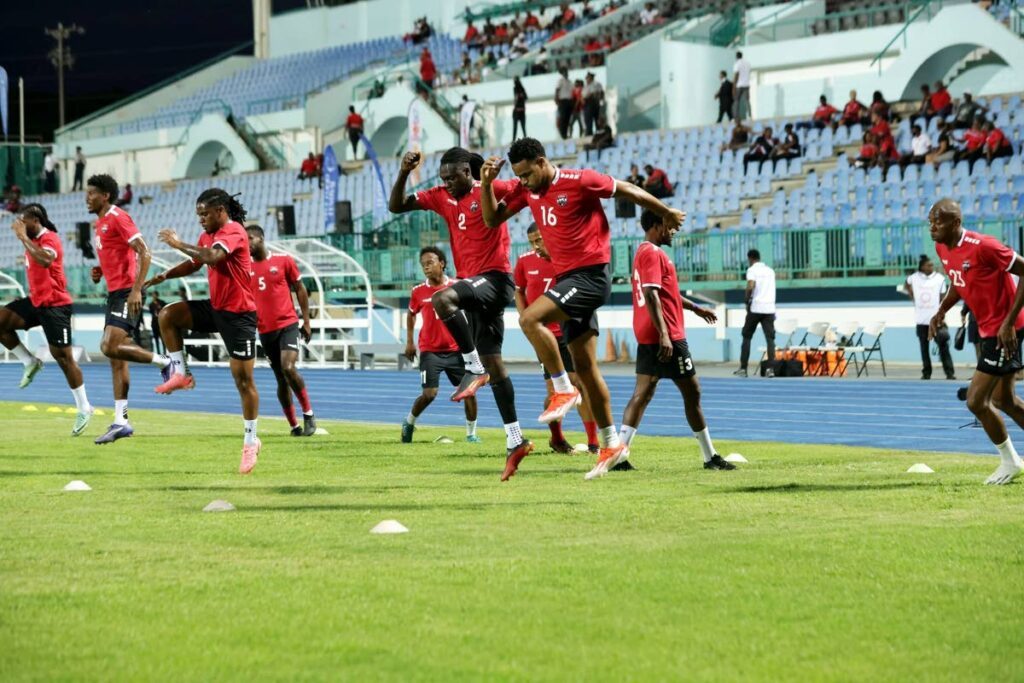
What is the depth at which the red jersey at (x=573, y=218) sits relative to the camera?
10.2 meters

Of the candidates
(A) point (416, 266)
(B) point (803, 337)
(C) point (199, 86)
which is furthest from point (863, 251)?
(C) point (199, 86)

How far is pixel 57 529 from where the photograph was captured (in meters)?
7.88

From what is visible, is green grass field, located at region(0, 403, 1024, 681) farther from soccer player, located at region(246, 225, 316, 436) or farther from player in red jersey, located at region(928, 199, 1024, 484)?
soccer player, located at region(246, 225, 316, 436)

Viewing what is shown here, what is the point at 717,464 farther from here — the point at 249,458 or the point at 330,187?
the point at 330,187

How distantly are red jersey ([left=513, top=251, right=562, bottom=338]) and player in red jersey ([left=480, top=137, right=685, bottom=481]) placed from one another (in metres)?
2.02

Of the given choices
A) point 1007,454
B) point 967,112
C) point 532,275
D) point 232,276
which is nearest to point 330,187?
point 967,112

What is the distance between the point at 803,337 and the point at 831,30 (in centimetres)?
1252

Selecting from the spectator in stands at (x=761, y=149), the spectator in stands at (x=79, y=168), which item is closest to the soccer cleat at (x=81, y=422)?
the spectator in stands at (x=761, y=149)

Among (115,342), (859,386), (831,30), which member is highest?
(831,30)

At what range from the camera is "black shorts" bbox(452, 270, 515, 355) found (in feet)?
35.2

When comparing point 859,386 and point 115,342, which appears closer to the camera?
point 115,342

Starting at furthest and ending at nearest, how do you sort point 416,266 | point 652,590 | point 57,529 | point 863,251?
point 416,266
point 863,251
point 57,529
point 652,590

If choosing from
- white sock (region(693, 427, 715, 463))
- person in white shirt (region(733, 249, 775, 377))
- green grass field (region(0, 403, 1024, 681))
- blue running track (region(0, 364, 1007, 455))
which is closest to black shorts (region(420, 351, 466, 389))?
blue running track (region(0, 364, 1007, 455))

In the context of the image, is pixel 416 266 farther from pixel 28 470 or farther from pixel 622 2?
pixel 28 470
